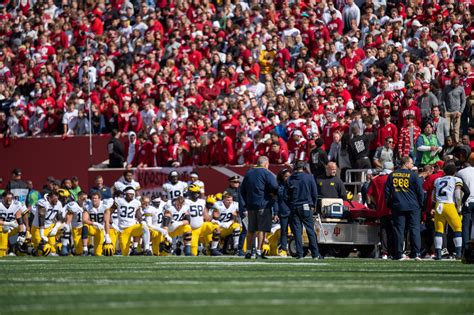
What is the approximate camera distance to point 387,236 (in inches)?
738

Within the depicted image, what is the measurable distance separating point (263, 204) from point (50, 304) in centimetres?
921

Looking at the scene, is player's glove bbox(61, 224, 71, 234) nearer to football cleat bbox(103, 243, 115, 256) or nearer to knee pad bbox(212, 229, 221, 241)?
football cleat bbox(103, 243, 115, 256)

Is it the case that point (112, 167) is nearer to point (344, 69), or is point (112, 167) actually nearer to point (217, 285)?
point (344, 69)

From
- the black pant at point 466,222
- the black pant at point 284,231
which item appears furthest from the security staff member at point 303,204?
the black pant at point 466,222

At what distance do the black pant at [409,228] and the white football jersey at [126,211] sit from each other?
670 cm

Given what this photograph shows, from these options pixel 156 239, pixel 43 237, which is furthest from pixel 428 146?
pixel 43 237

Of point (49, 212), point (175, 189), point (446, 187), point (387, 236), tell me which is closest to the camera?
point (446, 187)

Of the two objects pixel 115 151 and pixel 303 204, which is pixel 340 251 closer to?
pixel 303 204

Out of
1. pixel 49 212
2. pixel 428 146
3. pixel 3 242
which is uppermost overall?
pixel 428 146

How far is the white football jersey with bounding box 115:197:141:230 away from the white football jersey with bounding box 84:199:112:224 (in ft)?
0.83

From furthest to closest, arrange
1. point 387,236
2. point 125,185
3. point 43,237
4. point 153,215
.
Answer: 1. point 125,185
2. point 43,237
3. point 153,215
4. point 387,236

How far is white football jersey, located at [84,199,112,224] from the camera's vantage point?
23062 mm

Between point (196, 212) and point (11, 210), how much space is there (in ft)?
13.4

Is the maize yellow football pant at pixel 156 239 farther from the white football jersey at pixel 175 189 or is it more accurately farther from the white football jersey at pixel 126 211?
the white football jersey at pixel 175 189
